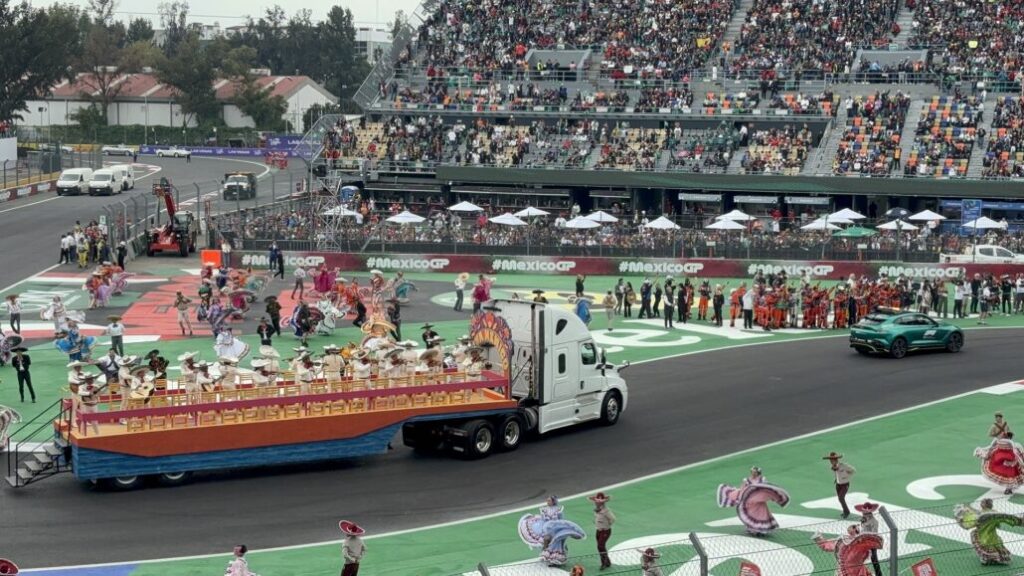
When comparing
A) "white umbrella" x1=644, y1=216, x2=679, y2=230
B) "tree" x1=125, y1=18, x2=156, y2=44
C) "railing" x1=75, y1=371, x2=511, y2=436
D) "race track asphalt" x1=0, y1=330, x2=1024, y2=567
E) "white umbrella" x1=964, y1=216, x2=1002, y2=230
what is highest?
"tree" x1=125, y1=18, x2=156, y2=44

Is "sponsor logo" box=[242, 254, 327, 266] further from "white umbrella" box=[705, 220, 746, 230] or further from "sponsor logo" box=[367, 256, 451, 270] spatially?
"white umbrella" box=[705, 220, 746, 230]

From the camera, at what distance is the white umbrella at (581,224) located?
57688 mm

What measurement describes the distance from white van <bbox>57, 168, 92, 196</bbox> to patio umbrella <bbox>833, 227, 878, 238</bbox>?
44302mm

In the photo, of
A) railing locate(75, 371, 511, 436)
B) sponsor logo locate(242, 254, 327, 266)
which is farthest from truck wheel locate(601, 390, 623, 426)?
sponsor logo locate(242, 254, 327, 266)

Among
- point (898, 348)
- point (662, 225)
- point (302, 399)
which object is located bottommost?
point (898, 348)

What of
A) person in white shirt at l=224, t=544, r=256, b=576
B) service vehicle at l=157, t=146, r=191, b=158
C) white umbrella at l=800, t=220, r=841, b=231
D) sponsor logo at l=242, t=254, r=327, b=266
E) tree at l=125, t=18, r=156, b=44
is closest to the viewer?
person in white shirt at l=224, t=544, r=256, b=576

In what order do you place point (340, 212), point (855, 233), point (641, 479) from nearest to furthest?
point (641, 479)
point (855, 233)
point (340, 212)

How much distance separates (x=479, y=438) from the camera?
2541 cm

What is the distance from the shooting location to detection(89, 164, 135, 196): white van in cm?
7769

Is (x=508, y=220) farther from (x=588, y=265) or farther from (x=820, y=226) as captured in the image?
(x=820, y=226)

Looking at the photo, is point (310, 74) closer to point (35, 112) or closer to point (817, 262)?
point (35, 112)

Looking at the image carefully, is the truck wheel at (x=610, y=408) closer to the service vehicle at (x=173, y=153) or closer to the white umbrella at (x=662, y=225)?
the white umbrella at (x=662, y=225)

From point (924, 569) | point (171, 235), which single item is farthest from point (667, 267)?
point (924, 569)

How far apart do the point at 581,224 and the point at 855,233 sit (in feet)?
37.9
